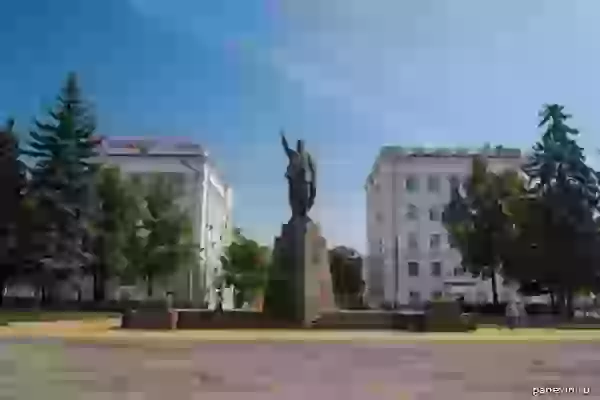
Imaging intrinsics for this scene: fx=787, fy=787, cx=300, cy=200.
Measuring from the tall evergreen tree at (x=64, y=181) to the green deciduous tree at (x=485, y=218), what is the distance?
65.3 feet

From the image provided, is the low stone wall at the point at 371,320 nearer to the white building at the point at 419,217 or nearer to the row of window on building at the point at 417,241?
the white building at the point at 419,217

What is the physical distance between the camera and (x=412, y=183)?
218 feet

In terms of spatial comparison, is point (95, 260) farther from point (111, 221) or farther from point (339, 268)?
point (339, 268)

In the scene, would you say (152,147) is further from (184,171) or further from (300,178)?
(300,178)

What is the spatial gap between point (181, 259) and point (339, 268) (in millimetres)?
22994

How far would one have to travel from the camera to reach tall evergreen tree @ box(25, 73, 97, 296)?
37.6 m

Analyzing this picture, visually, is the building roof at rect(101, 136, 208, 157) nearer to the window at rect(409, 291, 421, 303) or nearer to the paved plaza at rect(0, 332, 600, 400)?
the window at rect(409, 291, 421, 303)

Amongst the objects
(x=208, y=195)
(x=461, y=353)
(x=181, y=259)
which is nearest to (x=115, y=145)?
(x=208, y=195)

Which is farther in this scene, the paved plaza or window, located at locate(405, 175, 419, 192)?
window, located at locate(405, 175, 419, 192)

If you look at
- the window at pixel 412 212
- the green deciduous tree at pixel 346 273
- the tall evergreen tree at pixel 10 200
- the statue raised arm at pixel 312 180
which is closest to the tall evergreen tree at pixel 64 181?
the tall evergreen tree at pixel 10 200

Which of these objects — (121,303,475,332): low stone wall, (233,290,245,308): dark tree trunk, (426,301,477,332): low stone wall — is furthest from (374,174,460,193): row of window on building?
(426,301,477,332): low stone wall

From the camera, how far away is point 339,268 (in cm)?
6931

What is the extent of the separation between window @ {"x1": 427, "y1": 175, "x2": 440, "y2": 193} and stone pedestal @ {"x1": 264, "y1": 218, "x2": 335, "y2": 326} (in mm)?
42770

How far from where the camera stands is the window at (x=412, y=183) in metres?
66.2
